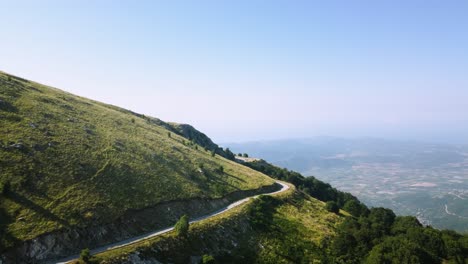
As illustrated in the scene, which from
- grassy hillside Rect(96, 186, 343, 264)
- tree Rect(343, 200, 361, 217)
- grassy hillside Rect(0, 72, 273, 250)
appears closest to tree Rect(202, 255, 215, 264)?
grassy hillside Rect(96, 186, 343, 264)

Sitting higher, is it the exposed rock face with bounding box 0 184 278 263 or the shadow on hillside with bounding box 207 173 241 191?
the shadow on hillside with bounding box 207 173 241 191

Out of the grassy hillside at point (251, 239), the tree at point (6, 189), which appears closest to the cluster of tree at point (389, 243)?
the grassy hillside at point (251, 239)

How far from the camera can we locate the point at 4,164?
165ft

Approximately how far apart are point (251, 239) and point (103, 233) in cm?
2555

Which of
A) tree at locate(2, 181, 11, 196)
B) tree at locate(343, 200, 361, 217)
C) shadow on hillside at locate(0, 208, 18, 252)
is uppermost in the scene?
tree at locate(2, 181, 11, 196)

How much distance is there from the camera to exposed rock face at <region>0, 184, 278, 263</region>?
38.8m

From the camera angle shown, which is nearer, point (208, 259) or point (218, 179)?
point (208, 259)

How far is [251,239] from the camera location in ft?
191

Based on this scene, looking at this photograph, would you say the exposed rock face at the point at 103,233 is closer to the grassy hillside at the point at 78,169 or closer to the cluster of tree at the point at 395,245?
the grassy hillside at the point at 78,169

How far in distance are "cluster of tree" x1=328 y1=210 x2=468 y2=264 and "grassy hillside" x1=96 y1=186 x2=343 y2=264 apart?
3716 millimetres

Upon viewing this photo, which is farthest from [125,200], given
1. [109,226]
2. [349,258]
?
[349,258]

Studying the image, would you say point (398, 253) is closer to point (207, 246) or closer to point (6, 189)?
point (207, 246)

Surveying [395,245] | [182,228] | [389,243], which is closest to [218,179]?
[182,228]

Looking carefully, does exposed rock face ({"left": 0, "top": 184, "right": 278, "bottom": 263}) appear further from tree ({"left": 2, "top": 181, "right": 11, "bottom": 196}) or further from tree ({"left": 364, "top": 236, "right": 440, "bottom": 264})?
tree ({"left": 364, "top": 236, "right": 440, "bottom": 264})
